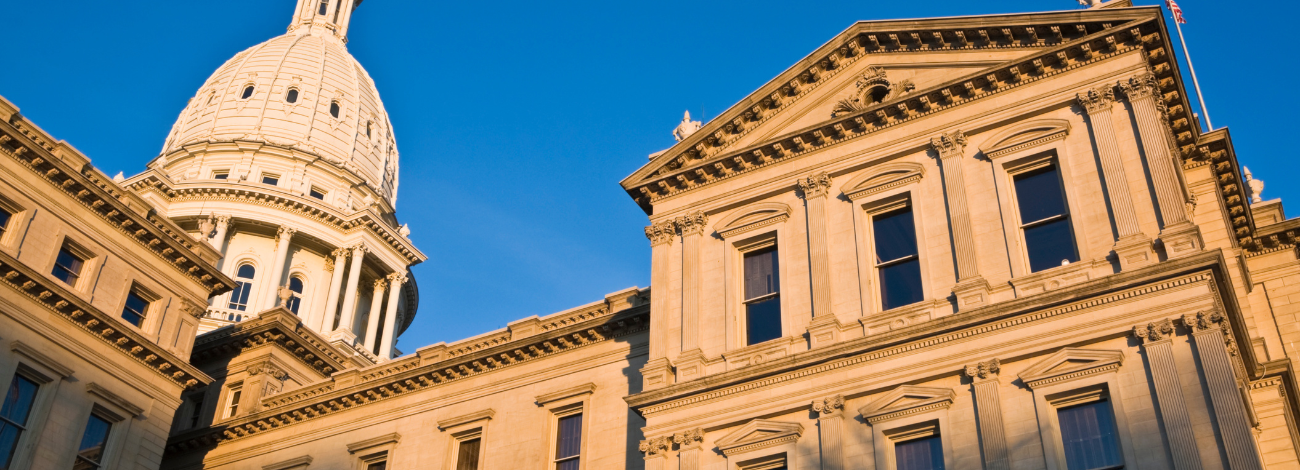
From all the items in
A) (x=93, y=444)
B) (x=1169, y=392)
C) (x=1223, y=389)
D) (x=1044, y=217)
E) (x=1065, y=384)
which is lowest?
(x=1223, y=389)

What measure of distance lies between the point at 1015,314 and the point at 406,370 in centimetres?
2085

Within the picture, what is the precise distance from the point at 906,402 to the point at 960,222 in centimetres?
442

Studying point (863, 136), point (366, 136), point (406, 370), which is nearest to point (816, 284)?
point (863, 136)

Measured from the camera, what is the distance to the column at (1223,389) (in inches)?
826

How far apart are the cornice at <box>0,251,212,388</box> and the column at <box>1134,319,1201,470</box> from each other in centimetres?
2911

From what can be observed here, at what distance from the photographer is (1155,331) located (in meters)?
23.1

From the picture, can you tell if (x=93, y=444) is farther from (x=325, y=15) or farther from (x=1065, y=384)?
(x=325, y=15)

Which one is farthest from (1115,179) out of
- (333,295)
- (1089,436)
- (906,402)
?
(333,295)

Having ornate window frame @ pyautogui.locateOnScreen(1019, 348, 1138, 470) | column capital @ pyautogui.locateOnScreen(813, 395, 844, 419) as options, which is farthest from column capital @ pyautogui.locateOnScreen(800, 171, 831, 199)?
ornate window frame @ pyautogui.locateOnScreen(1019, 348, 1138, 470)

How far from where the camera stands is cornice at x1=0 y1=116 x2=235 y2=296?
3600 centimetres

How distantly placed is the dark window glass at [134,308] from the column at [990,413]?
1050 inches

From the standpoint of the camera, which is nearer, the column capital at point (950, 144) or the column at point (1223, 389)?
the column at point (1223, 389)

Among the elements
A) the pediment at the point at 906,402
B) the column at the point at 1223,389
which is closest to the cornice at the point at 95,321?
the pediment at the point at 906,402

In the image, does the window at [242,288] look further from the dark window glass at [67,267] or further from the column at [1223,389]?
the column at [1223,389]
